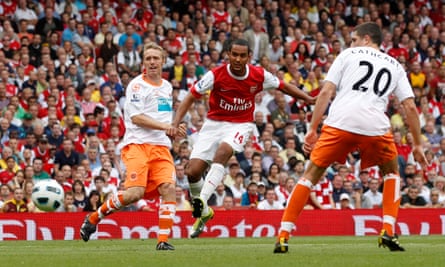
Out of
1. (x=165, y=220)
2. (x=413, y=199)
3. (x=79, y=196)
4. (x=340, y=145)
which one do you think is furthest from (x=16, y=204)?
(x=340, y=145)

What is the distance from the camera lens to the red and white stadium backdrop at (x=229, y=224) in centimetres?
1889

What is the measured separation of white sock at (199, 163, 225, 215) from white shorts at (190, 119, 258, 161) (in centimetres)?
30

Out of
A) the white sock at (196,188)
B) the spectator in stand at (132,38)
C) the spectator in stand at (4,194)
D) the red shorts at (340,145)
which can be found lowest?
the spectator in stand at (4,194)

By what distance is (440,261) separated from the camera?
35.4 ft

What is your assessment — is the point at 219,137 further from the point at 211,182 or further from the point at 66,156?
the point at 66,156

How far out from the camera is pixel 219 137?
14.7 m

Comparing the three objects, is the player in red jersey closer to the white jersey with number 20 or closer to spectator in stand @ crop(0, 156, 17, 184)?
the white jersey with number 20

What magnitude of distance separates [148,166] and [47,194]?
534 cm

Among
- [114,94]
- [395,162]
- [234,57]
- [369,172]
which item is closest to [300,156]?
[369,172]

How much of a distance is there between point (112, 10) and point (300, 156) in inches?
253

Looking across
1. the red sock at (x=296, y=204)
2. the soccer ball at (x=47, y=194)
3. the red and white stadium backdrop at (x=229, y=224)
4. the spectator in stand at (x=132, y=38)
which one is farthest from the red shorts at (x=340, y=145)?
the spectator in stand at (x=132, y=38)

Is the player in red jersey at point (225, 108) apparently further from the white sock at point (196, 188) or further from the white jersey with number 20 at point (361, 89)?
the white jersey with number 20 at point (361, 89)

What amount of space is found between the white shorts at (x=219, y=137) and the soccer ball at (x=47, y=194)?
14.6ft

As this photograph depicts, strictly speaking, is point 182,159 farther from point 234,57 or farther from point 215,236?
point 234,57
